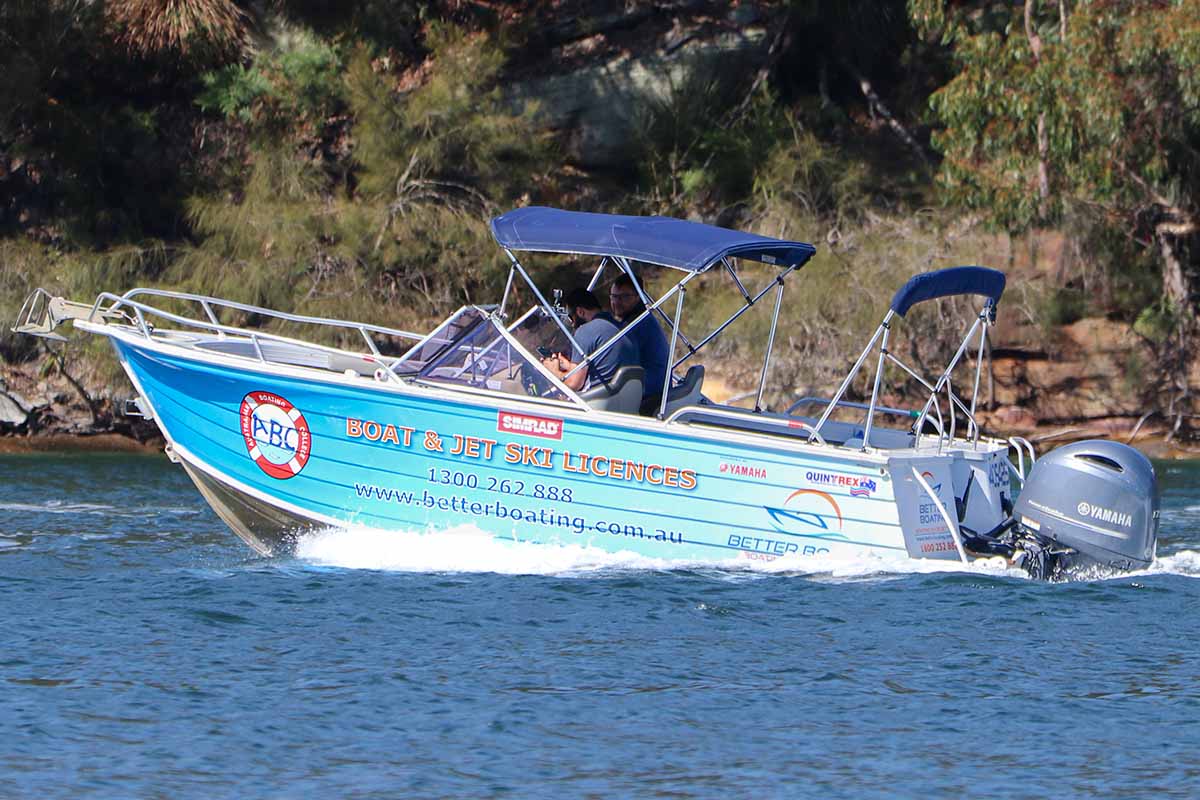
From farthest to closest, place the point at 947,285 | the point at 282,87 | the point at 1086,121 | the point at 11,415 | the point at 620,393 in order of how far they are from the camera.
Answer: the point at 282,87 < the point at 11,415 < the point at 1086,121 < the point at 947,285 < the point at 620,393

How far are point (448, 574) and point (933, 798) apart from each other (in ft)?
16.9

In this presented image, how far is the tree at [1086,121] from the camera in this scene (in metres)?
23.4

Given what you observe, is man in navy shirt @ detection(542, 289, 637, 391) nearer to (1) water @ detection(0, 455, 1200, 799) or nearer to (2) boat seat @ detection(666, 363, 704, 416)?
(2) boat seat @ detection(666, 363, 704, 416)

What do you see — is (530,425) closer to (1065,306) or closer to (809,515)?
(809,515)

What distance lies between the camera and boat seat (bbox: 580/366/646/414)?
1195cm

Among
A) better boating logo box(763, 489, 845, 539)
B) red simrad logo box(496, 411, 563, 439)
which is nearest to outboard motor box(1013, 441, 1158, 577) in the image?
better boating logo box(763, 489, 845, 539)

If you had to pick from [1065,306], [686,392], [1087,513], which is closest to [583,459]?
[686,392]

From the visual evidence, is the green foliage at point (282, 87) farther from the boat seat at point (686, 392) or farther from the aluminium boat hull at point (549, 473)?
the aluminium boat hull at point (549, 473)

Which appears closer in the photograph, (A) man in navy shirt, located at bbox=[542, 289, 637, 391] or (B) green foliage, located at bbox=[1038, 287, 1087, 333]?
(A) man in navy shirt, located at bbox=[542, 289, 637, 391]

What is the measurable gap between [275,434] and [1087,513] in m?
5.97

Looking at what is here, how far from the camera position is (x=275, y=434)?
483 inches

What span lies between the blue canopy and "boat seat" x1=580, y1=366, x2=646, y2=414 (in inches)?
77.5

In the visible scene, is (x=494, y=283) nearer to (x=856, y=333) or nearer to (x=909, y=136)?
(x=856, y=333)

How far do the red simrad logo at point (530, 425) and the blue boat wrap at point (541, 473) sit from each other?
1 centimetres
